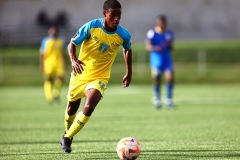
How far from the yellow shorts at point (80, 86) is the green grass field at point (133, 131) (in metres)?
0.85

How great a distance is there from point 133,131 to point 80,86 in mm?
3380

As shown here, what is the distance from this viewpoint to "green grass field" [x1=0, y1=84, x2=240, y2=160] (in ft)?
29.0

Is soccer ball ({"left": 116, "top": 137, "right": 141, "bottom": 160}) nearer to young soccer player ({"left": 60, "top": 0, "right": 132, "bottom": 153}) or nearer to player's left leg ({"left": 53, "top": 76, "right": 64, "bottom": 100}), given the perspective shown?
young soccer player ({"left": 60, "top": 0, "right": 132, "bottom": 153})

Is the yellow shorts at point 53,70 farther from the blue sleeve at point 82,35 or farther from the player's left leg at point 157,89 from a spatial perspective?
the blue sleeve at point 82,35

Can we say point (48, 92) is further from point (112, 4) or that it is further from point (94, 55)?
point (112, 4)

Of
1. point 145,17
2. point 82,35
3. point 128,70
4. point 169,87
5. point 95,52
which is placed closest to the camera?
point 82,35

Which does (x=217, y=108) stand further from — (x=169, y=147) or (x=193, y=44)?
(x=193, y=44)

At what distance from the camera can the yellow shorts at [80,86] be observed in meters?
8.88


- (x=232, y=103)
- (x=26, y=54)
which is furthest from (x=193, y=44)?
(x=232, y=103)

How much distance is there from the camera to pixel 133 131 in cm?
1216

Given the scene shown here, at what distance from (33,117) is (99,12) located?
28.2 m

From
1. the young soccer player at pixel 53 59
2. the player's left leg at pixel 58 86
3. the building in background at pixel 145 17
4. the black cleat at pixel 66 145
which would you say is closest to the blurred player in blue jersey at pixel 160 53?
the player's left leg at pixel 58 86

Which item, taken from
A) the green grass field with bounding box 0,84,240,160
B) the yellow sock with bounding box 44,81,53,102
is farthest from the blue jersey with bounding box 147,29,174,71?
the yellow sock with bounding box 44,81,53,102

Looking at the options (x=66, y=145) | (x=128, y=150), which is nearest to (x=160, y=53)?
(x=66, y=145)
